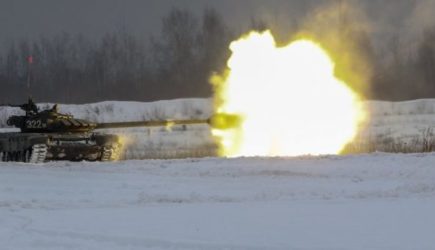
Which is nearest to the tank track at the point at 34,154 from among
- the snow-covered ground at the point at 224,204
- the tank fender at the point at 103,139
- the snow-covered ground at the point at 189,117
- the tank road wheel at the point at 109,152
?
the snow-covered ground at the point at 224,204

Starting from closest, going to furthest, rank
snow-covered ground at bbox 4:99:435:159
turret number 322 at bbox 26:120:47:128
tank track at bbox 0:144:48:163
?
1. tank track at bbox 0:144:48:163
2. turret number 322 at bbox 26:120:47:128
3. snow-covered ground at bbox 4:99:435:159

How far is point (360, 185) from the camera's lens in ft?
39.7

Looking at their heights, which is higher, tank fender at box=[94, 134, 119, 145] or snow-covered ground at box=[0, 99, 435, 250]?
tank fender at box=[94, 134, 119, 145]

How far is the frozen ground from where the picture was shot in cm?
772

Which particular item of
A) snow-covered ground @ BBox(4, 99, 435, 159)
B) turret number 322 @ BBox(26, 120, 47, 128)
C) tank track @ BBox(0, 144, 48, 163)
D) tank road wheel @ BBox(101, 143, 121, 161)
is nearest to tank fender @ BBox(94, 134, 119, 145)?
tank road wheel @ BBox(101, 143, 121, 161)

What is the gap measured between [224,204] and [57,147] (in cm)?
838

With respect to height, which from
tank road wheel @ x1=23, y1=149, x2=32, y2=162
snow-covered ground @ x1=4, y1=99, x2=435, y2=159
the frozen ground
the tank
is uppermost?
snow-covered ground @ x1=4, y1=99, x2=435, y2=159

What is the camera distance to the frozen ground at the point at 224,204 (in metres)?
7.72

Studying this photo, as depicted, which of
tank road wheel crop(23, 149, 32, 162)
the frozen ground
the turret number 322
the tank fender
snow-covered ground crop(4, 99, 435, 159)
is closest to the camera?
the frozen ground

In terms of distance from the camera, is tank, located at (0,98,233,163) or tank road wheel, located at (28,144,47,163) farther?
tank, located at (0,98,233,163)

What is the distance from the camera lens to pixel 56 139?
57.9ft

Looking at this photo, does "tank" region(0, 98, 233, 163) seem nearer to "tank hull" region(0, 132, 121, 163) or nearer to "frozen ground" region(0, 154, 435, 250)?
"tank hull" region(0, 132, 121, 163)

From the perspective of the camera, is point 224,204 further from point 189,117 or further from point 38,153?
point 189,117

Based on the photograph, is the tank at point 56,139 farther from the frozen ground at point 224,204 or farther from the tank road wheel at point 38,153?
the frozen ground at point 224,204
